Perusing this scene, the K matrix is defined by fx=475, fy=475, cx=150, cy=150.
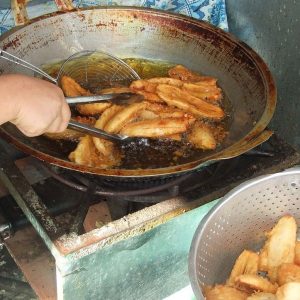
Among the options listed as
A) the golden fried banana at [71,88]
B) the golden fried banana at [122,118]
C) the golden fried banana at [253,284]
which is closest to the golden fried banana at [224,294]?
the golden fried banana at [253,284]

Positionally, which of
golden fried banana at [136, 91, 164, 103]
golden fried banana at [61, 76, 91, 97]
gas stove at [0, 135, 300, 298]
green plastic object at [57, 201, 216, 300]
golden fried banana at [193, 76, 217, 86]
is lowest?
green plastic object at [57, 201, 216, 300]

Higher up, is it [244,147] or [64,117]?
[64,117]

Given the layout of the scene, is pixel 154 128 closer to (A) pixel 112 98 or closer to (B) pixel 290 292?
(A) pixel 112 98

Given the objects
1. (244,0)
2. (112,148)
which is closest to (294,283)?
(112,148)

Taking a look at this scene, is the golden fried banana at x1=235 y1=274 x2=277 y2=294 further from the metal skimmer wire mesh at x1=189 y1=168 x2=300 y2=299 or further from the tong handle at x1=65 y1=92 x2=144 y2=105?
the tong handle at x1=65 y1=92 x2=144 y2=105

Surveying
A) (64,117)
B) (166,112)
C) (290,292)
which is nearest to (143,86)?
(166,112)

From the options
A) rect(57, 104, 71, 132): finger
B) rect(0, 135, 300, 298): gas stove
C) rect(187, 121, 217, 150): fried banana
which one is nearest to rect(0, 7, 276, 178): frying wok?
rect(187, 121, 217, 150): fried banana

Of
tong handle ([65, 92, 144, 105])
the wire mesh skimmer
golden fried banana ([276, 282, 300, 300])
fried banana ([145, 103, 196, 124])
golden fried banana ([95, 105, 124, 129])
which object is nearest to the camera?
golden fried banana ([276, 282, 300, 300])
